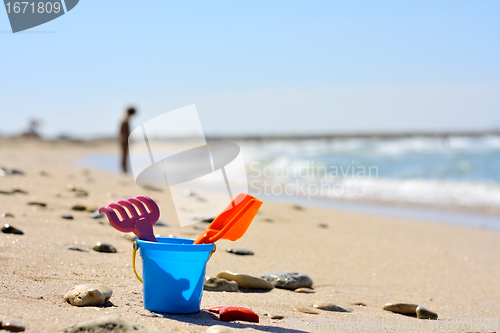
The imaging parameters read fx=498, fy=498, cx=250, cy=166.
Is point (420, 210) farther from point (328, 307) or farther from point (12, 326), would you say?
point (12, 326)

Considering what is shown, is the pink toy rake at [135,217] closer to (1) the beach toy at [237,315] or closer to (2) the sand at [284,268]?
(2) the sand at [284,268]

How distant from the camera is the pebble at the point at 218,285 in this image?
Answer: 10.2 feet

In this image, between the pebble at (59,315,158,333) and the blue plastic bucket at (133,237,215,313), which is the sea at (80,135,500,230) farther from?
the pebble at (59,315,158,333)

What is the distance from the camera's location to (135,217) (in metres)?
2.57

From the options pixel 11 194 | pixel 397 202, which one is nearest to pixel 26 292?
pixel 11 194

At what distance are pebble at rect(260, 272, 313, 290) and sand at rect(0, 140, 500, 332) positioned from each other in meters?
0.09

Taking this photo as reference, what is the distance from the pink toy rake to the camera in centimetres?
249

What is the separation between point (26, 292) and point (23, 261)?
593mm

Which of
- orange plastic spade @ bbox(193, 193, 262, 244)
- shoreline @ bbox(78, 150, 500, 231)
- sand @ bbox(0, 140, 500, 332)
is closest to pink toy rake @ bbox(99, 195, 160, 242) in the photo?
orange plastic spade @ bbox(193, 193, 262, 244)

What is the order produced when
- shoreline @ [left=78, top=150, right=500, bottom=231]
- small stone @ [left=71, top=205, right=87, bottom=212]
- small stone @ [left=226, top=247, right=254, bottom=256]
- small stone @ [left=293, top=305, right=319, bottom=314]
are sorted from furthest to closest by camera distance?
shoreline @ [left=78, top=150, right=500, bottom=231], small stone @ [left=71, top=205, right=87, bottom=212], small stone @ [left=226, top=247, right=254, bottom=256], small stone @ [left=293, top=305, right=319, bottom=314]

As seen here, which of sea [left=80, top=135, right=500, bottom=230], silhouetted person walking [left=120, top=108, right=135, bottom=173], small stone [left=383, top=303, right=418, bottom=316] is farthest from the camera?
silhouetted person walking [left=120, top=108, right=135, bottom=173]

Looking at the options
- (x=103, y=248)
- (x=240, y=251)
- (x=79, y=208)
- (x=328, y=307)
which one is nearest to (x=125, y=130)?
(x=79, y=208)

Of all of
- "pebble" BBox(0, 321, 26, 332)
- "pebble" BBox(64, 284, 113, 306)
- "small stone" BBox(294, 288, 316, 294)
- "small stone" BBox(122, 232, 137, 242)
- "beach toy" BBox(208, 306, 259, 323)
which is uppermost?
"pebble" BBox(0, 321, 26, 332)

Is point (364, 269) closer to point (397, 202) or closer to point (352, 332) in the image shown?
point (352, 332)
